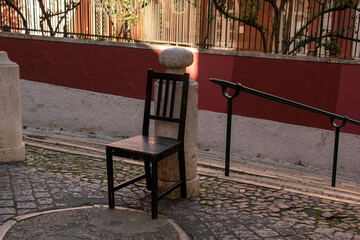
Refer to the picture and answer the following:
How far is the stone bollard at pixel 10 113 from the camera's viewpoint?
4771 mm

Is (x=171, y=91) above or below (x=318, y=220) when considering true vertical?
above

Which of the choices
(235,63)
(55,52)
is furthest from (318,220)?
(55,52)

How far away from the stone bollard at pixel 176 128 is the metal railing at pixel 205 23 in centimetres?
323

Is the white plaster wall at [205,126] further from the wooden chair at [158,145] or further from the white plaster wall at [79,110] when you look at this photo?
the wooden chair at [158,145]

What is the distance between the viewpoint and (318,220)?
12.2 ft

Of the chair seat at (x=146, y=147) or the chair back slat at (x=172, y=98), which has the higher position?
the chair back slat at (x=172, y=98)

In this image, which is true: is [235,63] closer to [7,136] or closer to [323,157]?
[323,157]

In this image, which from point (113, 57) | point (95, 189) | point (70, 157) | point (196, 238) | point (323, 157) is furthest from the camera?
point (113, 57)

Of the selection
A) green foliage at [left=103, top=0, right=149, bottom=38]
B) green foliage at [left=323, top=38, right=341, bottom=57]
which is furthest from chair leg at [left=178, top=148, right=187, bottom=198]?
green foliage at [left=103, top=0, right=149, bottom=38]

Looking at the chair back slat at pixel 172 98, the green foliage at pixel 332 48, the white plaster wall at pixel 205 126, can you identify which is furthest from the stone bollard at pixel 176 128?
the green foliage at pixel 332 48

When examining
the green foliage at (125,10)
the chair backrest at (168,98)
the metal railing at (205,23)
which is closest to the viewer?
the chair backrest at (168,98)

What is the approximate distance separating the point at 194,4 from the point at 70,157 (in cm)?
369

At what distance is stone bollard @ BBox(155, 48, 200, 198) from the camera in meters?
3.88

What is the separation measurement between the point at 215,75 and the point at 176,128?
3155mm
